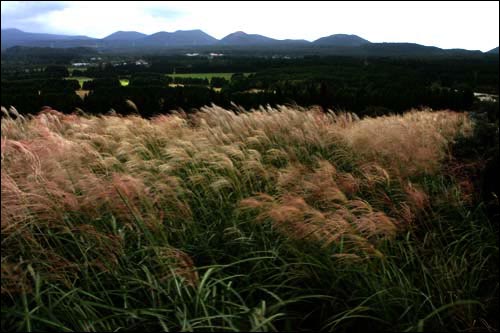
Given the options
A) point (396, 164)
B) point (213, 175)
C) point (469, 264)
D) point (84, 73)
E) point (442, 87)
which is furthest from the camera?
point (84, 73)

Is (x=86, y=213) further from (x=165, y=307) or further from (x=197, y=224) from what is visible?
(x=165, y=307)

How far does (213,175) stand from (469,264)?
7.90 ft

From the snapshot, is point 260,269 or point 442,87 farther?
point 442,87

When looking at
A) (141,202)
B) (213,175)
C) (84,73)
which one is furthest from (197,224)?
(84,73)

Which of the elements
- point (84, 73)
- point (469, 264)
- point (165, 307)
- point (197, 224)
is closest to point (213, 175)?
point (197, 224)

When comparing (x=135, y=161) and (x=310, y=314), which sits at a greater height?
(x=135, y=161)

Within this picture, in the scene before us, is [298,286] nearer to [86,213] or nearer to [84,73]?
[86,213]

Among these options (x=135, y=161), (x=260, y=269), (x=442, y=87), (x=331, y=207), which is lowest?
(x=260, y=269)

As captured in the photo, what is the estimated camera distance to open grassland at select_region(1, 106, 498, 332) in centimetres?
230

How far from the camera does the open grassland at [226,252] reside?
2.30 metres

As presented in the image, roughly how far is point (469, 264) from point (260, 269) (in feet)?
5.32

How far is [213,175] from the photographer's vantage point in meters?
4.07

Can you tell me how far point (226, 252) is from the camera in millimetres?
3059

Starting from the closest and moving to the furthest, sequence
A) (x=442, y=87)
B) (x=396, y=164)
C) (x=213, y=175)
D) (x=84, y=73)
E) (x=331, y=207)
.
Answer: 1. (x=331, y=207)
2. (x=213, y=175)
3. (x=396, y=164)
4. (x=442, y=87)
5. (x=84, y=73)
